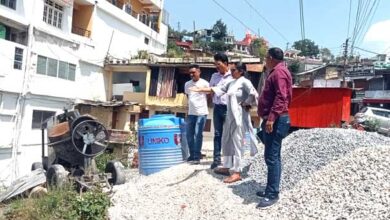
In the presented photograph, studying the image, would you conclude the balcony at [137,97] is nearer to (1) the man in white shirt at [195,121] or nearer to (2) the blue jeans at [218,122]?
(1) the man in white shirt at [195,121]

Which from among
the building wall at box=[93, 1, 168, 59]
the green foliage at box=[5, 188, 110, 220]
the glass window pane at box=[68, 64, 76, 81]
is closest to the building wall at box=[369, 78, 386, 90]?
the building wall at box=[93, 1, 168, 59]

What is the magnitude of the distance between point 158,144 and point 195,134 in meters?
0.60

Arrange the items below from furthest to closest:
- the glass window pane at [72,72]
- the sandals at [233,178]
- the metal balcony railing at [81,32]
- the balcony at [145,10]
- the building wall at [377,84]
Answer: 1. the building wall at [377,84]
2. the balcony at [145,10]
3. the metal balcony railing at [81,32]
4. the glass window pane at [72,72]
5. the sandals at [233,178]

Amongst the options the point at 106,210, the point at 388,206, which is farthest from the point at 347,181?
the point at 106,210

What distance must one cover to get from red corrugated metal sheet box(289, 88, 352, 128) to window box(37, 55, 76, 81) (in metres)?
11.2

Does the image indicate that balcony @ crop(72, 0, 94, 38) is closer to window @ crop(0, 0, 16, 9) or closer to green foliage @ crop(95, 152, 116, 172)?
window @ crop(0, 0, 16, 9)

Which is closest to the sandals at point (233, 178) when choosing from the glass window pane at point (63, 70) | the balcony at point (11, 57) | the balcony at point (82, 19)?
the balcony at point (11, 57)

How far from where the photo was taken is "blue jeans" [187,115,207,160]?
6383mm

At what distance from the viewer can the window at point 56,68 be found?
18391 millimetres

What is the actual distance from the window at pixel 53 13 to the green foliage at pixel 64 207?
16.2m

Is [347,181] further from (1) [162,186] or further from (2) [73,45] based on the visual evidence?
(2) [73,45]

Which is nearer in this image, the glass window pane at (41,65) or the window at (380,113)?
the glass window pane at (41,65)

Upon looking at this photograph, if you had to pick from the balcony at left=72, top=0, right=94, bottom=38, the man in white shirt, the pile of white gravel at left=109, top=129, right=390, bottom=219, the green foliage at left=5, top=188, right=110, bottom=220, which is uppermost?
the balcony at left=72, top=0, right=94, bottom=38

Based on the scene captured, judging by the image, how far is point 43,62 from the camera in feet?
60.7
